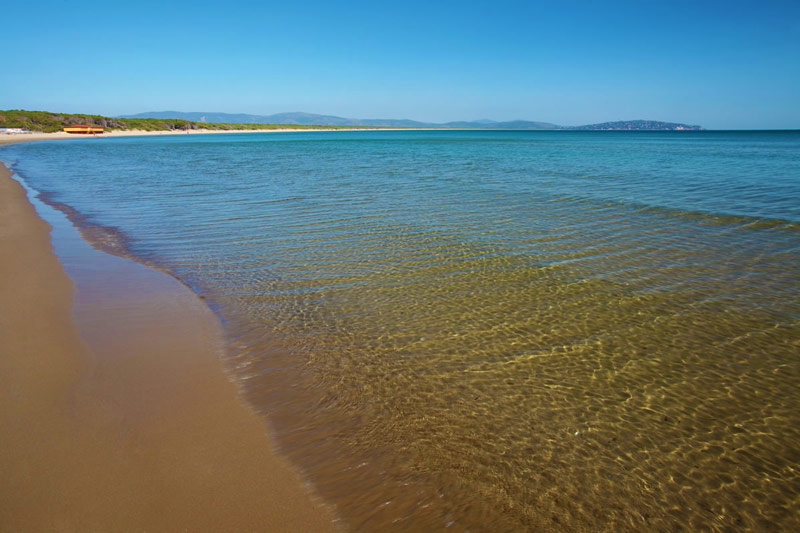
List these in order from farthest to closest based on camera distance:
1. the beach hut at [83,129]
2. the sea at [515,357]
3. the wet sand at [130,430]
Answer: the beach hut at [83,129]
the sea at [515,357]
the wet sand at [130,430]

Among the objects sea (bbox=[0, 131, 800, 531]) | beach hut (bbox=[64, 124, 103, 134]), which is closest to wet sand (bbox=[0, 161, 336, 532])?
sea (bbox=[0, 131, 800, 531])

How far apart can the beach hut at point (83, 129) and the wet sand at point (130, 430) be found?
3923 inches

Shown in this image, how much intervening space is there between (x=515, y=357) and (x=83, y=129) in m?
106

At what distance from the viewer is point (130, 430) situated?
3553mm

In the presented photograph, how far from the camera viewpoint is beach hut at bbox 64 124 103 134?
83750 millimetres

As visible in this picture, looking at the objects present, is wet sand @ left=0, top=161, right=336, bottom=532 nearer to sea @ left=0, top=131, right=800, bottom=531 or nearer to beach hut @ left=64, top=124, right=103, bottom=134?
sea @ left=0, top=131, right=800, bottom=531

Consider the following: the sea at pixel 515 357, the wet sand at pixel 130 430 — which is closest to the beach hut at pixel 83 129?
the sea at pixel 515 357

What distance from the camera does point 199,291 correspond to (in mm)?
6680

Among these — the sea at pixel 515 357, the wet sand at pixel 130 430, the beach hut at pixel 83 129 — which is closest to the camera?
the wet sand at pixel 130 430

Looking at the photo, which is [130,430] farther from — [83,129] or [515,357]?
[83,129]

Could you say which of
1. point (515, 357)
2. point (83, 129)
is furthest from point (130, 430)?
point (83, 129)

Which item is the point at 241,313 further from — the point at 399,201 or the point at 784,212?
the point at 784,212

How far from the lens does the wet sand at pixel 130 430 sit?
110 inches

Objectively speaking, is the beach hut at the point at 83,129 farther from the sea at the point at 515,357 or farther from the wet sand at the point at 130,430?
the wet sand at the point at 130,430
